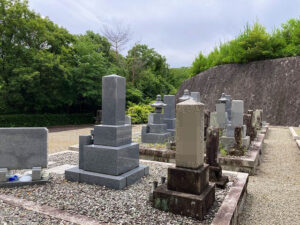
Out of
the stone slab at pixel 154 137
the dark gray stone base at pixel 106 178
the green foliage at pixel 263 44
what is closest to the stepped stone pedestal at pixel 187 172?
the dark gray stone base at pixel 106 178

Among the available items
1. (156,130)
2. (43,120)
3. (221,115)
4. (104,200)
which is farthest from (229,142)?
(43,120)

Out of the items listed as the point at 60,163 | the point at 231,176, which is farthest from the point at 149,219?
the point at 60,163

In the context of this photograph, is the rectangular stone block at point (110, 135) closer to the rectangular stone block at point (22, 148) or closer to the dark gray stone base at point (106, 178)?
the dark gray stone base at point (106, 178)

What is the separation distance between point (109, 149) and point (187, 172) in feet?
5.51

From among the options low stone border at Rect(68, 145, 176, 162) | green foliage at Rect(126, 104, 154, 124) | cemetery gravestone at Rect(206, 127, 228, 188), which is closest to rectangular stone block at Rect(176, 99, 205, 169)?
cemetery gravestone at Rect(206, 127, 228, 188)

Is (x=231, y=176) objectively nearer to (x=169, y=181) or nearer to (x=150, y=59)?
(x=169, y=181)

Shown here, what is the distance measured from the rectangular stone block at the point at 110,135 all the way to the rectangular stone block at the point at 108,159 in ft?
0.32

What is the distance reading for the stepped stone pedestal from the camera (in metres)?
3.13

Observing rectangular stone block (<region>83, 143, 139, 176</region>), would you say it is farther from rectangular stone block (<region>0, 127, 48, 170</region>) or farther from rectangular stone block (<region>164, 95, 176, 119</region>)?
rectangular stone block (<region>164, 95, 176, 119</region>)

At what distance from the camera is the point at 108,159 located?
4.27 meters

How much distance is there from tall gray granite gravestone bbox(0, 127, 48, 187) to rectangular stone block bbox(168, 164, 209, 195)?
252 cm

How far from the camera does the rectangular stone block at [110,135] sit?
432 cm

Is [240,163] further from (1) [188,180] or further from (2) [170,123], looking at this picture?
(2) [170,123]

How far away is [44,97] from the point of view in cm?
1548
